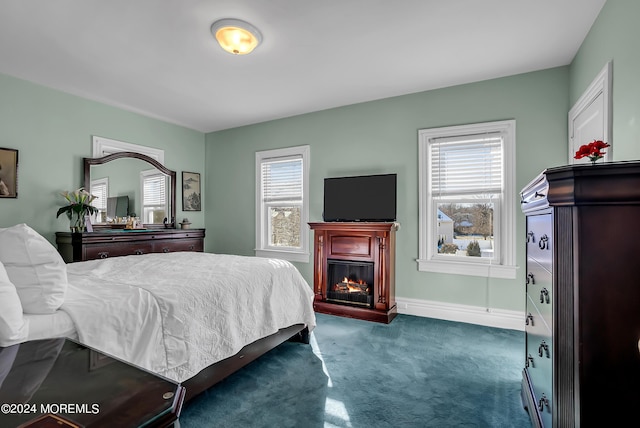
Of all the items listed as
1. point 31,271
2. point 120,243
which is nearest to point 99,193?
point 120,243

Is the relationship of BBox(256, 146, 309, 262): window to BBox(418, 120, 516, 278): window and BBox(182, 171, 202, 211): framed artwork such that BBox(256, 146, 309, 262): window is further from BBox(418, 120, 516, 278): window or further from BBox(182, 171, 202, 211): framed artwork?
BBox(418, 120, 516, 278): window

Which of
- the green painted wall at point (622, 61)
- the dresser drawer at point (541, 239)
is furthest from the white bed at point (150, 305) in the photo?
the green painted wall at point (622, 61)

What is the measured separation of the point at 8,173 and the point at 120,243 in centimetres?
128

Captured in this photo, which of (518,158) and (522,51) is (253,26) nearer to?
(522,51)

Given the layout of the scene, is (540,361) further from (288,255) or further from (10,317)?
(288,255)

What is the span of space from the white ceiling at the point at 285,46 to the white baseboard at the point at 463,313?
8.31 ft

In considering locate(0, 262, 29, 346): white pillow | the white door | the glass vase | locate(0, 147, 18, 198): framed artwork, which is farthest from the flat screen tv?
locate(0, 147, 18, 198): framed artwork

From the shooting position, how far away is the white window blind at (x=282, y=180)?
4.91 meters

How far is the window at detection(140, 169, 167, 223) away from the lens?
4.77m

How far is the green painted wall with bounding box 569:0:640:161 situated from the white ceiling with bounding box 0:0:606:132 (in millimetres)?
235

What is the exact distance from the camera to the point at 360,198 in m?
4.17

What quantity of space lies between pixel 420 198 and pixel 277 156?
7.39 ft

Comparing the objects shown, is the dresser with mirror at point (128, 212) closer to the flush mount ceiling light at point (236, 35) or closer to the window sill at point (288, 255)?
the window sill at point (288, 255)

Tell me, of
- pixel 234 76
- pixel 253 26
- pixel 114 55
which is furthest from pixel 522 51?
pixel 114 55
